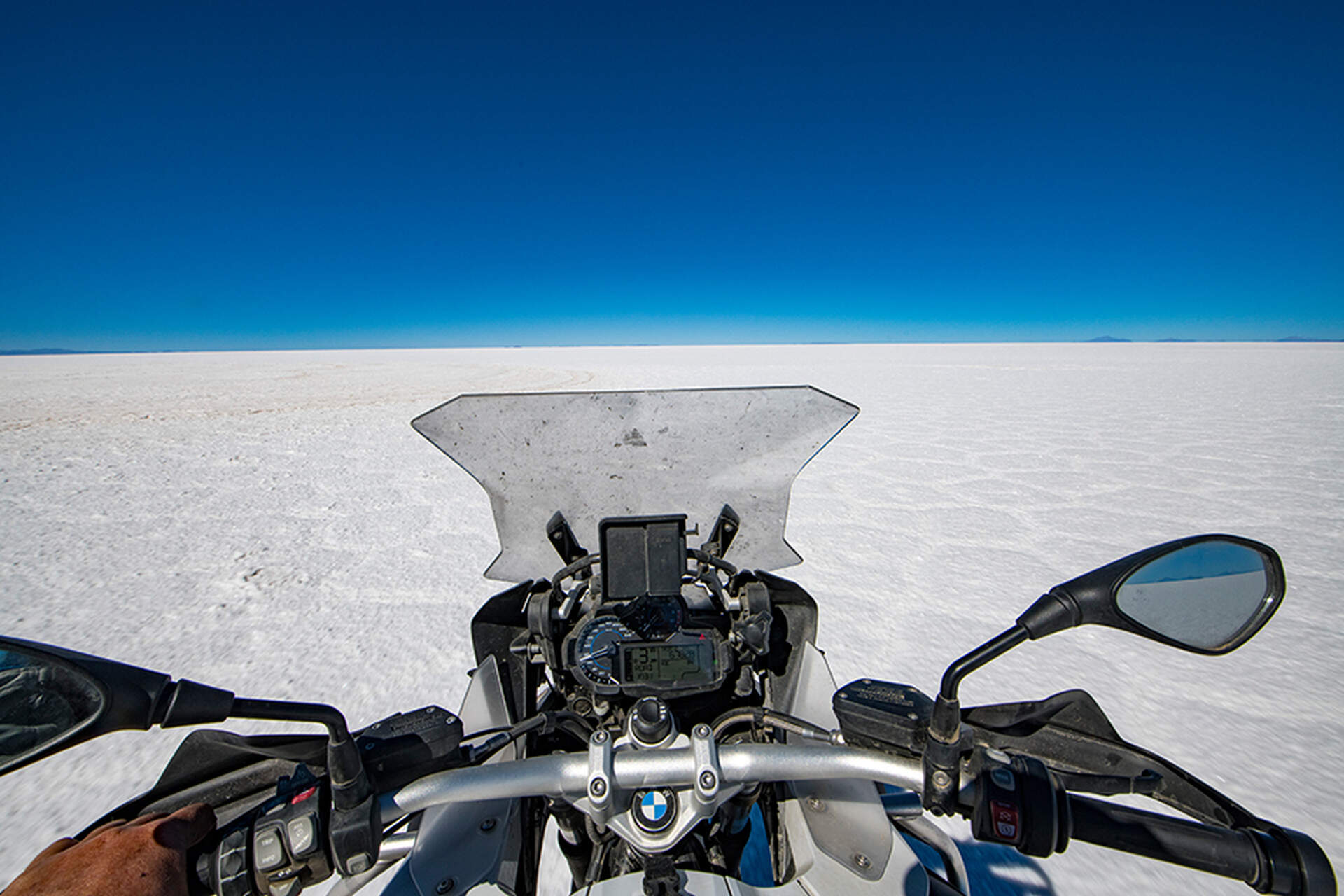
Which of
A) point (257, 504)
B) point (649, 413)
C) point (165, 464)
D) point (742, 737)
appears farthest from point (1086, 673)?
point (165, 464)

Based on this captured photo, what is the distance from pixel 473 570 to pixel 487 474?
2.57m

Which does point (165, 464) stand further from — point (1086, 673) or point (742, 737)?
point (1086, 673)

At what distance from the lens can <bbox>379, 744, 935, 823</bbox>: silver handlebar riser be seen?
0.92 m

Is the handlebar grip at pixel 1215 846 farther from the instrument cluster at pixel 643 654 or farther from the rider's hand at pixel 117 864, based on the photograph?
the rider's hand at pixel 117 864

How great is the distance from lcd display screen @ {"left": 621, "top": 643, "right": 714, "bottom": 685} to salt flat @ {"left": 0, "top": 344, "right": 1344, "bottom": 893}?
4.66ft

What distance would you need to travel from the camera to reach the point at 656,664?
1.22m

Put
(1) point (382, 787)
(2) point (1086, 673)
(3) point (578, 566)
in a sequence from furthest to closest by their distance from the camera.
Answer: (2) point (1086, 673), (3) point (578, 566), (1) point (382, 787)

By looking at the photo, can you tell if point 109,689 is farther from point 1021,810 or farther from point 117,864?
point 1021,810

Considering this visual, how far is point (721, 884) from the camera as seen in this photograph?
995mm

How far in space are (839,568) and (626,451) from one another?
2.76 metres

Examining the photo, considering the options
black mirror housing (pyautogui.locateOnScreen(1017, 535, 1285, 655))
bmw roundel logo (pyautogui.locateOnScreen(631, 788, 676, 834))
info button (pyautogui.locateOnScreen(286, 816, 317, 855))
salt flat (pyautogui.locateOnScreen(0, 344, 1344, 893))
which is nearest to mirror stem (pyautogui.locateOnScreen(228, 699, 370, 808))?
info button (pyautogui.locateOnScreen(286, 816, 317, 855))

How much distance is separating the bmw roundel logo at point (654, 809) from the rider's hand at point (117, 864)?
2.22 ft

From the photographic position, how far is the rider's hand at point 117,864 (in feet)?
2.58

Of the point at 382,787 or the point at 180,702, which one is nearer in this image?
the point at 180,702
